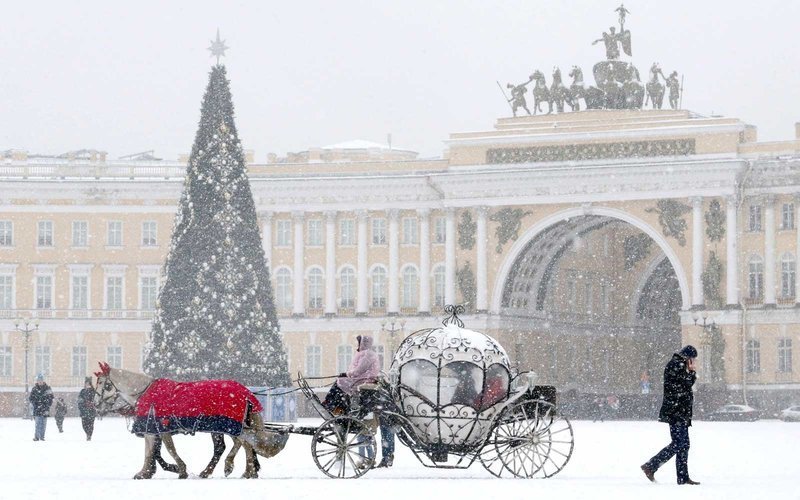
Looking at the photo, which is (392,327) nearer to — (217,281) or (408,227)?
(408,227)

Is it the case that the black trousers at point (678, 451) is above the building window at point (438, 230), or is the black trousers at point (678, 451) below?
below

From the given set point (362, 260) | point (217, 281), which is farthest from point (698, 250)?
point (217, 281)

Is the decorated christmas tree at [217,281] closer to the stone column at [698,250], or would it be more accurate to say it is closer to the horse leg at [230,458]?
the stone column at [698,250]

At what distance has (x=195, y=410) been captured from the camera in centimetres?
2073

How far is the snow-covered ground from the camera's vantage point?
17969 millimetres

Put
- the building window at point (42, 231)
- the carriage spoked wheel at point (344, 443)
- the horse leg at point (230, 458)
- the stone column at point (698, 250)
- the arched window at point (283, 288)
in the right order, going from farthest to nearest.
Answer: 1. the arched window at point (283, 288)
2. the building window at point (42, 231)
3. the stone column at point (698, 250)
4. the horse leg at point (230, 458)
5. the carriage spoked wheel at point (344, 443)

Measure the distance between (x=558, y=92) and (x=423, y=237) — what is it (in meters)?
6.95

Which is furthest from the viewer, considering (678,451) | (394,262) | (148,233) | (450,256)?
(148,233)

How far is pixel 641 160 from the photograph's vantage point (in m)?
64.4

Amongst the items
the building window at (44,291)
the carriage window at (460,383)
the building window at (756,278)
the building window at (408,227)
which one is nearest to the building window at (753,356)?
the building window at (756,278)

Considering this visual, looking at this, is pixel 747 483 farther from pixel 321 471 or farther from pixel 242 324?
pixel 242 324

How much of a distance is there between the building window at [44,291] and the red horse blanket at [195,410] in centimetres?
4925

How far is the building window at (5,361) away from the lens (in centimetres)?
6781

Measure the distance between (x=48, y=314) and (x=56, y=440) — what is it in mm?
32773
